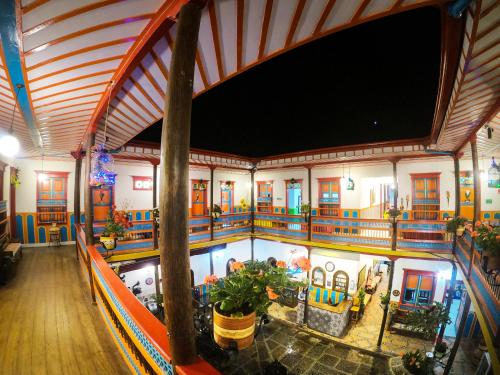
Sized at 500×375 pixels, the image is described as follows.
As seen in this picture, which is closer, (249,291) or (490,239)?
(249,291)

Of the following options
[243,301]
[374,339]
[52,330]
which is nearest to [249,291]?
[243,301]

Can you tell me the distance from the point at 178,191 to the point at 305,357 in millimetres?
9731

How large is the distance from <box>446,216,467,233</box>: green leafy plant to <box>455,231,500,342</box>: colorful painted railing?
2.53 feet

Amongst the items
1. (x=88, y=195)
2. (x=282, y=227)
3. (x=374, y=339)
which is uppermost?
(x=88, y=195)

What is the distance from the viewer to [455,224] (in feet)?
29.3

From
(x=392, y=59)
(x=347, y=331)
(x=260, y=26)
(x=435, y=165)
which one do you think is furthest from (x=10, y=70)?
(x=435, y=165)

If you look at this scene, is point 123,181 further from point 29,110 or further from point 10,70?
point 10,70

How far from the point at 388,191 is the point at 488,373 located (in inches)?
504

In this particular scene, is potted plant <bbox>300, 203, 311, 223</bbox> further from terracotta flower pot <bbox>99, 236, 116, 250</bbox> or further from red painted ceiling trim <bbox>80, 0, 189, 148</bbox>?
red painted ceiling trim <bbox>80, 0, 189, 148</bbox>

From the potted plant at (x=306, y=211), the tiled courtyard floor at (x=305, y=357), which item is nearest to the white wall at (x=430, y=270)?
the tiled courtyard floor at (x=305, y=357)

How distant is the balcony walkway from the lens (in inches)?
129

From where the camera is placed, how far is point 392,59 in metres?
8.77

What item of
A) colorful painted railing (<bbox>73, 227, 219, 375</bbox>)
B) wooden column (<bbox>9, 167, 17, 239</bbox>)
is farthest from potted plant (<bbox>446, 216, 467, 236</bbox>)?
wooden column (<bbox>9, 167, 17, 239</bbox>)

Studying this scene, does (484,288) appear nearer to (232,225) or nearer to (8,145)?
(8,145)
